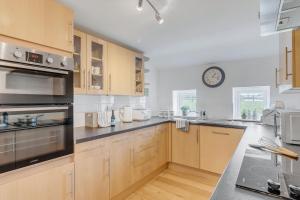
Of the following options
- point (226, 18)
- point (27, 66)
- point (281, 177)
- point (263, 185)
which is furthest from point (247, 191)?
point (226, 18)

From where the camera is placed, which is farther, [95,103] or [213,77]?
[213,77]

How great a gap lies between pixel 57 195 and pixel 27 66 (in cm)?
106

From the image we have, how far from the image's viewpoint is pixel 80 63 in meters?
2.11

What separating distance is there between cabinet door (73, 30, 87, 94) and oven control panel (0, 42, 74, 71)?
50 cm

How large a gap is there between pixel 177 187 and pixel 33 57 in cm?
231

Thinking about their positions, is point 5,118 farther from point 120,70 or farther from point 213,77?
point 213,77

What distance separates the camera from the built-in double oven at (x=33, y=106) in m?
1.20

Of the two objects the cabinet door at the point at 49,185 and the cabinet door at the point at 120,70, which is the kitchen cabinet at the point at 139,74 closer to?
the cabinet door at the point at 120,70

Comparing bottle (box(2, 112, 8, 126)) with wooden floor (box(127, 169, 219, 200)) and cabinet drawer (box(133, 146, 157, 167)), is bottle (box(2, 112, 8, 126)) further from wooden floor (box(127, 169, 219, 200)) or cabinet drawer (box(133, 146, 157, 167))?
wooden floor (box(127, 169, 219, 200))

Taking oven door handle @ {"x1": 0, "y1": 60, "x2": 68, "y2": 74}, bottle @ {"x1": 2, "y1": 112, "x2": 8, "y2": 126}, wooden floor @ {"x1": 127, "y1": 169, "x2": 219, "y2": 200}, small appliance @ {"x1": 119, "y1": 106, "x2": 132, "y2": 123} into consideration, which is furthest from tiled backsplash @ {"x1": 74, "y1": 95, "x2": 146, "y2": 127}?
wooden floor @ {"x1": 127, "y1": 169, "x2": 219, "y2": 200}

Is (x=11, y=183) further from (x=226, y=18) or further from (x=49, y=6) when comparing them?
(x=226, y=18)

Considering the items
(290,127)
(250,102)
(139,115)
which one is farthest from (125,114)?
(250,102)

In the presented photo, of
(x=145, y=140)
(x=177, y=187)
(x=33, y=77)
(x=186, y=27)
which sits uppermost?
(x=186, y=27)

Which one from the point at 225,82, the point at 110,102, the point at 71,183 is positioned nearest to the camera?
the point at 71,183
